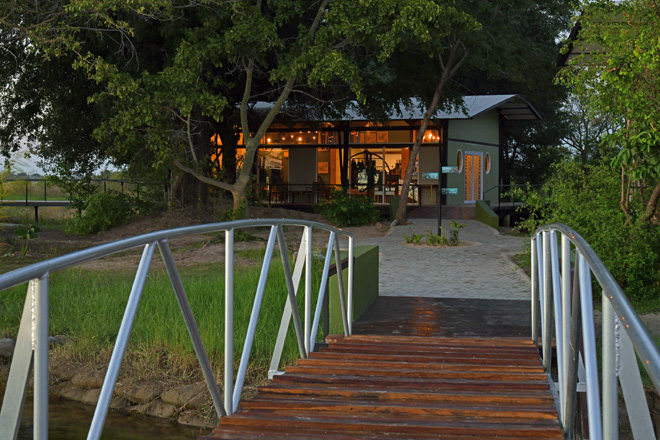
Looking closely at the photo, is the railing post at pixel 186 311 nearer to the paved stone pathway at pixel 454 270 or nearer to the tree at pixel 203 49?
the paved stone pathway at pixel 454 270

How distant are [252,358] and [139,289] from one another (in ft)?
16.4

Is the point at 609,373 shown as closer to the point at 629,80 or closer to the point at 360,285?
the point at 360,285

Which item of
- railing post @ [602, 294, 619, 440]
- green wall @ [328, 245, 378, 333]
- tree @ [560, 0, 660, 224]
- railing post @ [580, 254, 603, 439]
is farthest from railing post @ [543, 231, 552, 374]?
tree @ [560, 0, 660, 224]

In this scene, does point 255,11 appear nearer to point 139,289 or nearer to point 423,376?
point 423,376

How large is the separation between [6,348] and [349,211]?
14023mm

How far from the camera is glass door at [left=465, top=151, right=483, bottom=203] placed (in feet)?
94.8

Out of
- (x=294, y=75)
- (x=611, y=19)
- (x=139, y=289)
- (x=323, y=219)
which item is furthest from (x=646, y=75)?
(x=323, y=219)

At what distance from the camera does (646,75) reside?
28.3 ft

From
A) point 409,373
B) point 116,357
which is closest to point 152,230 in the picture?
point 409,373

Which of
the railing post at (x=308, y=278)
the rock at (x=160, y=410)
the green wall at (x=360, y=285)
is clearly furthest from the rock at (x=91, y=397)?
the railing post at (x=308, y=278)

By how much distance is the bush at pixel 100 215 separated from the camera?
18.6m

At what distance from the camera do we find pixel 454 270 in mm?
12438

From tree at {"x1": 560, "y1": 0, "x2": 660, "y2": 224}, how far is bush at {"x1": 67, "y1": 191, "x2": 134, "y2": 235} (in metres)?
12.6

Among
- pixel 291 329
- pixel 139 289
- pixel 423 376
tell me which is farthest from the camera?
pixel 291 329
